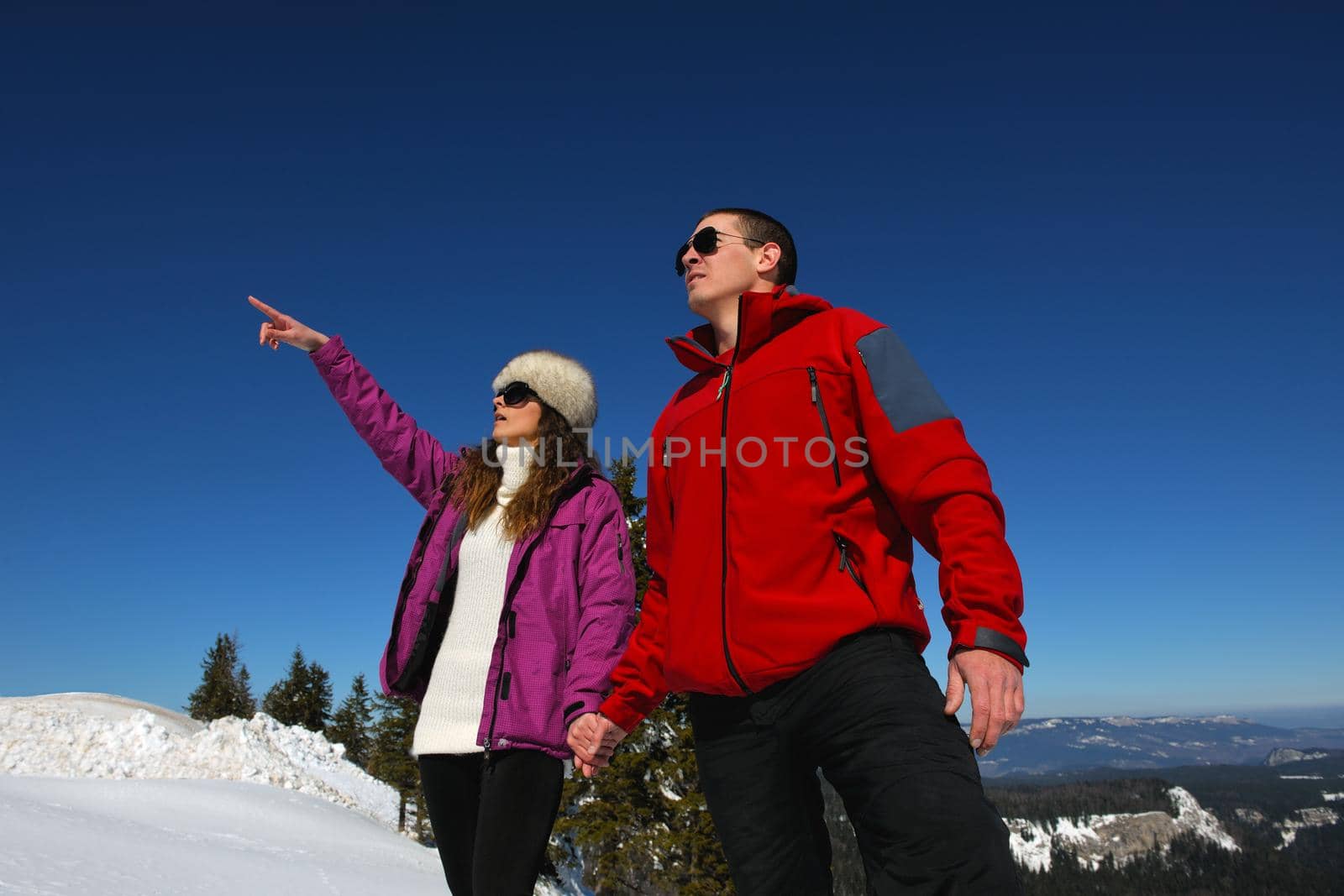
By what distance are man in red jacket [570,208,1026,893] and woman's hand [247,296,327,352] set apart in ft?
8.07

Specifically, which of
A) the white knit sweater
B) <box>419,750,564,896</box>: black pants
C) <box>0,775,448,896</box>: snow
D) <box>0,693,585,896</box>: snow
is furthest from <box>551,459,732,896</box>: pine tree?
<box>419,750,564,896</box>: black pants

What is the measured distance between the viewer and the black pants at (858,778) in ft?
6.14

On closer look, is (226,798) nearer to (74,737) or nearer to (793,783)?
(74,737)

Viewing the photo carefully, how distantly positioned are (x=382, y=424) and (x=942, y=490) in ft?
10.5

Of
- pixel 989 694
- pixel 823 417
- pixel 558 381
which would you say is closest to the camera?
pixel 989 694

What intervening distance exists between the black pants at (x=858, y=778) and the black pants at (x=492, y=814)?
0.94 metres

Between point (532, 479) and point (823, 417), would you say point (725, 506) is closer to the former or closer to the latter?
point (823, 417)

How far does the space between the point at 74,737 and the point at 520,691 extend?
90.0 ft

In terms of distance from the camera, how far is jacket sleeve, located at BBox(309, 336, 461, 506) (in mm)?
4355

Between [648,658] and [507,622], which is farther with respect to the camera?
[507,622]

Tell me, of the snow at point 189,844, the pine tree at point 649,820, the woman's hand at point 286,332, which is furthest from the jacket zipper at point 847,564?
the pine tree at point 649,820

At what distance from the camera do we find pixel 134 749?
23781 millimetres

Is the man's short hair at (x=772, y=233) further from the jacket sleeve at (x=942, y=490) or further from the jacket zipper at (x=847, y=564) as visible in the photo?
the jacket zipper at (x=847, y=564)

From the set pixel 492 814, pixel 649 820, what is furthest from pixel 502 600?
pixel 649 820
